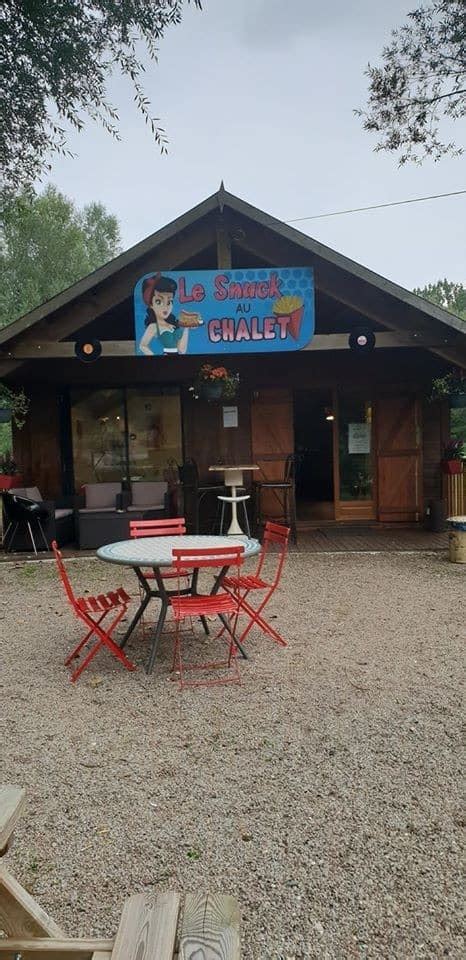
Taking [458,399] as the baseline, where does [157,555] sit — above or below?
below

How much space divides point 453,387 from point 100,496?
4829mm

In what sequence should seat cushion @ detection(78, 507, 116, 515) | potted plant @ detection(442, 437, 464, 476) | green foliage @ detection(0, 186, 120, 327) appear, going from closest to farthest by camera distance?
seat cushion @ detection(78, 507, 116, 515), potted plant @ detection(442, 437, 464, 476), green foliage @ detection(0, 186, 120, 327)

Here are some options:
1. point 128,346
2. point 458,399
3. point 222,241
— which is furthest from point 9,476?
point 458,399

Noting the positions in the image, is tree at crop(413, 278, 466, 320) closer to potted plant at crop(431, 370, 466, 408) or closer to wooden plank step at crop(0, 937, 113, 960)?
potted plant at crop(431, 370, 466, 408)

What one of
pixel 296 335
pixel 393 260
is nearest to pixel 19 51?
pixel 296 335

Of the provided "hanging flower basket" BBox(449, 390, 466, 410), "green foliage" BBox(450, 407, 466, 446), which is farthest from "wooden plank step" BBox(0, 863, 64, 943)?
"green foliage" BBox(450, 407, 466, 446)

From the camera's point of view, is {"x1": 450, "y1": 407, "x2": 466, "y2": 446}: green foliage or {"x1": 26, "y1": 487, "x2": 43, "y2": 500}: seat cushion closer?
{"x1": 26, "y1": 487, "x2": 43, "y2": 500}: seat cushion

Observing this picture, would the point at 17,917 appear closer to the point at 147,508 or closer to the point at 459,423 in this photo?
the point at 147,508

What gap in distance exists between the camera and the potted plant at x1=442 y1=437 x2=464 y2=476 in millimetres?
8750

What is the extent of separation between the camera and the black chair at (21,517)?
7.49 meters

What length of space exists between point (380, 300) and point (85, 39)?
405cm

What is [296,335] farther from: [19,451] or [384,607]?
[19,451]

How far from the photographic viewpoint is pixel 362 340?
23.0 feet

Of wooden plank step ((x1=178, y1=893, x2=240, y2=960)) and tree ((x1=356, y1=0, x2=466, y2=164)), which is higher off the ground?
tree ((x1=356, y1=0, x2=466, y2=164))
